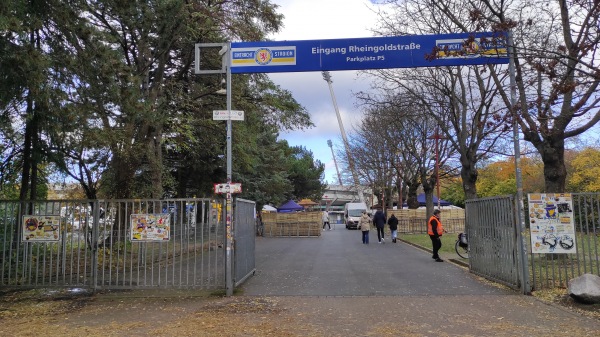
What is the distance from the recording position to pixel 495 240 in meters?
10.9

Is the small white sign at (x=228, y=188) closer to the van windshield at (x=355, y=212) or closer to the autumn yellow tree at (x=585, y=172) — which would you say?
the autumn yellow tree at (x=585, y=172)

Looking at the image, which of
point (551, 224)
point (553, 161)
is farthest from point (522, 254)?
point (553, 161)

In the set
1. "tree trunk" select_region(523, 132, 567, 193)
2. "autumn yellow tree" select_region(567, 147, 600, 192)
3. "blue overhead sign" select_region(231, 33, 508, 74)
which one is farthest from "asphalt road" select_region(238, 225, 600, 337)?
"autumn yellow tree" select_region(567, 147, 600, 192)

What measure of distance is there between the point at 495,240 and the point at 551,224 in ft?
4.62

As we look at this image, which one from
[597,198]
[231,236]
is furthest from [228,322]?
[597,198]

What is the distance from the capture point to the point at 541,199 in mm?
9805

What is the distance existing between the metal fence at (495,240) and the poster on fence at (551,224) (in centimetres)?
34

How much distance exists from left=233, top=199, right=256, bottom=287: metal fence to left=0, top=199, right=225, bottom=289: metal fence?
362mm

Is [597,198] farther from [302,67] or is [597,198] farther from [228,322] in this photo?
[228,322]

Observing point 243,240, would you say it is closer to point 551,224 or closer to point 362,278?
point 362,278

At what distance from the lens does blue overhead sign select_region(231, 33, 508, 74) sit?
10.8 metres

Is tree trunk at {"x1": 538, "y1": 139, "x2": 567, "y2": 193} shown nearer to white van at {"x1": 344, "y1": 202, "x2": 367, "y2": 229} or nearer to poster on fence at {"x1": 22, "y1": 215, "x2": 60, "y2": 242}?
poster on fence at {"x1": 22, "y1": 215, "x2": 60, "y2": 242}

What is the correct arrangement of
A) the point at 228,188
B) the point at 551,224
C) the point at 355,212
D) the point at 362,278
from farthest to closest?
1. the point at 355,212
2. the point at 362,278
3. the point at 228,188
4. the point at 551,224

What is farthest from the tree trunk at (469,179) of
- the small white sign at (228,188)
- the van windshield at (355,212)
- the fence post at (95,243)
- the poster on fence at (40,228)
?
the van windshield at (355,212)
